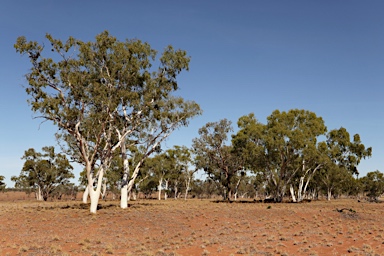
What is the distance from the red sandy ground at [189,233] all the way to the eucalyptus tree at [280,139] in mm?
19143

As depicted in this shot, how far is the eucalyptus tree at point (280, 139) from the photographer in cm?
5150

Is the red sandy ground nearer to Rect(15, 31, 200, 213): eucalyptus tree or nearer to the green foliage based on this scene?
Rect(15, 31, 200, 213): eucalyptus tree

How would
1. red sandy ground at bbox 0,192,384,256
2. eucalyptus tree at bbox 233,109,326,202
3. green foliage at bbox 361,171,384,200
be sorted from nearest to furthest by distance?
red sandy ground at bbox 0,192,384,256 < eucalyptus tree at bbox 233,109,326,202 < green foliage at bbox 361,171,384,200

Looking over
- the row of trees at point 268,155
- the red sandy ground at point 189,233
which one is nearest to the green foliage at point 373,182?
the row of trees at point 268,155

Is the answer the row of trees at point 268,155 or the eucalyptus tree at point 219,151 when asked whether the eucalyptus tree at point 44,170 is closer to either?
the row of trees at point 268,155

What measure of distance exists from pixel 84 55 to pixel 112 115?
6.84 metres

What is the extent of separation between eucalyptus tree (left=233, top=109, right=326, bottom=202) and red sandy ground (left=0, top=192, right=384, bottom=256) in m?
19.1

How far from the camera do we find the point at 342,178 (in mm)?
83750

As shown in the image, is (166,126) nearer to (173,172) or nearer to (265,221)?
(265,221)

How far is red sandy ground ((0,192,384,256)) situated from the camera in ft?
60.5

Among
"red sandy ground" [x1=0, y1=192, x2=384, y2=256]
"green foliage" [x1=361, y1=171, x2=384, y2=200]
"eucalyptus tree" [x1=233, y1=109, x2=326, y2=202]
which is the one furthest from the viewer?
"green foliage" [x1=361, y1=171, x2=384, y2=200]

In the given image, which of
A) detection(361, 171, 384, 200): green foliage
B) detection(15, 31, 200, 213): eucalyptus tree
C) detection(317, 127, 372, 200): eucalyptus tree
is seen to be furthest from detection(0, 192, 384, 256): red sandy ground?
detection(361, 171, 384, 200): green foliage

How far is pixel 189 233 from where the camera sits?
24.4 meters

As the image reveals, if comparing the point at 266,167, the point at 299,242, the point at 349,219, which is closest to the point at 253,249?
the point at 299,242
